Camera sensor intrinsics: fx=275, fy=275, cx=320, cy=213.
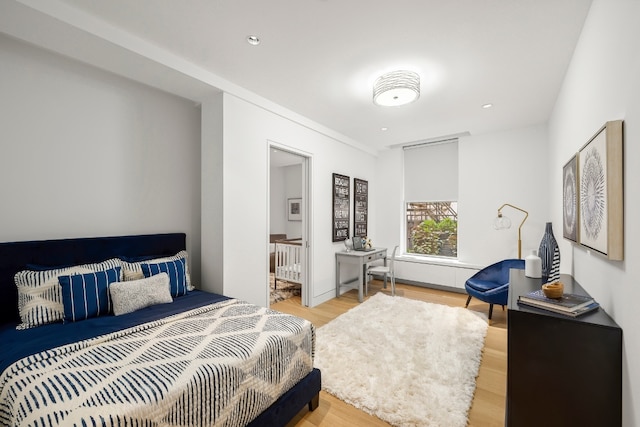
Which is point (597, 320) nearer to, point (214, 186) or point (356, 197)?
point (214, 186)

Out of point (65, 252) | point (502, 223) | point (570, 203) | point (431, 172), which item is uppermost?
point (431, 172)

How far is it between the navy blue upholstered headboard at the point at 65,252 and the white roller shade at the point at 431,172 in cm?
423

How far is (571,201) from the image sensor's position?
7.06 ft

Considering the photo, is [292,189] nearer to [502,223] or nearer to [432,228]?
[432,228]

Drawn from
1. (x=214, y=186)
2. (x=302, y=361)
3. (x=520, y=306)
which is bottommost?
(x=302, y=361)

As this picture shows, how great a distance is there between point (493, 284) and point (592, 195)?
98.4 inches

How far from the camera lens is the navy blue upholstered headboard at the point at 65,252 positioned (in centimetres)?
198

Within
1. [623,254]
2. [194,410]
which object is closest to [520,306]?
[623,254]

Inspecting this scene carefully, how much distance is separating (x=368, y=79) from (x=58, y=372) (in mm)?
3106

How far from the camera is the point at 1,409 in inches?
50.1

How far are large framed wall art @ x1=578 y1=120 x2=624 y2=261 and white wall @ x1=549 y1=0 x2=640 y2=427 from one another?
0.03 meters

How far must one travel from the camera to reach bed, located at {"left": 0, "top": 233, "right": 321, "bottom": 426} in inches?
46.1

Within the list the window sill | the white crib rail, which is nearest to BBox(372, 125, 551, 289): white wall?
the window sill

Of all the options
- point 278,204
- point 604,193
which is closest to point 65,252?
point 604,193
